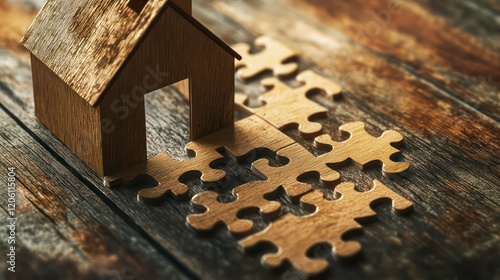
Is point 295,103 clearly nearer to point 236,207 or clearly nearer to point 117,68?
point 236,207

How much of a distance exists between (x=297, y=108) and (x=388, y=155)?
0.31 m

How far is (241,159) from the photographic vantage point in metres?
1.86

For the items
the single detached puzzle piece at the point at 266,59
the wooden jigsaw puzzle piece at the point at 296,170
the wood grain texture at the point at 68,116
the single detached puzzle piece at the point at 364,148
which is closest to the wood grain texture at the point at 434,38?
the single detached puzzle piece at the point at 266,59

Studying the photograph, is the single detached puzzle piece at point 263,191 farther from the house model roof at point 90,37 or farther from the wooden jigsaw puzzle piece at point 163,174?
the house model roof at point 90,37

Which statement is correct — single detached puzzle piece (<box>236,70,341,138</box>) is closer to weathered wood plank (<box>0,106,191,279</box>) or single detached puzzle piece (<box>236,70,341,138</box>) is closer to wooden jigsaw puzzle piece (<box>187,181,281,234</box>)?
wooden jigsaw puzzle piece (<box>187,181,281,234</box>)

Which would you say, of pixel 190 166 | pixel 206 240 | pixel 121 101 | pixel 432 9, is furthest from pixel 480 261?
pixel 432 9

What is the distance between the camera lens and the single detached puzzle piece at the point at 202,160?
174cm

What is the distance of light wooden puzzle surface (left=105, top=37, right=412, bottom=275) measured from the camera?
5.23ft

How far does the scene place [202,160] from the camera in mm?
1825

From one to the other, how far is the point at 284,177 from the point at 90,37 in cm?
55

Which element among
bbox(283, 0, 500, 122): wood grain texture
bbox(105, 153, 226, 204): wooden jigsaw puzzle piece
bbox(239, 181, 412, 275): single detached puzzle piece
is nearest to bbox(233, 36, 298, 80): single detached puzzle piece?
bbox(283, 0, 500, 122): wood grain texture

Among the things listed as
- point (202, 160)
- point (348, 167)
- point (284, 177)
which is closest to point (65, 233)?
point (202, 160)

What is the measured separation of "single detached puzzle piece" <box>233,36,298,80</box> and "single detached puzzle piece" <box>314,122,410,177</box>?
0.38m

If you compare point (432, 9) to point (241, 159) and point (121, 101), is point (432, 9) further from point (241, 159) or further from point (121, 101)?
point (121, 101)
